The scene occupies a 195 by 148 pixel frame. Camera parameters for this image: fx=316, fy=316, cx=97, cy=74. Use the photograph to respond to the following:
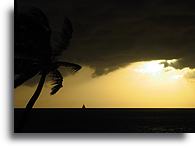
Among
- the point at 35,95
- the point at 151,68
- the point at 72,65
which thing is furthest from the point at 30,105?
the point at 151,68

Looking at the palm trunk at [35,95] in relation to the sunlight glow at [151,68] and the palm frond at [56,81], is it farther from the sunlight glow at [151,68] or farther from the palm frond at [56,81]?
the sunlight glow at [151,68]

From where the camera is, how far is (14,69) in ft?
4.74

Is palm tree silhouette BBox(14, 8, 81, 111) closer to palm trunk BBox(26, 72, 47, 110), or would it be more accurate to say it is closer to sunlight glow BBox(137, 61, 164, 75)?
palm trunk BBox(26, 72, 47, 110)

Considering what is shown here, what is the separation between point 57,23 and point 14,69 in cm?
29

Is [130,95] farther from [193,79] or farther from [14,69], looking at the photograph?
[14,69]

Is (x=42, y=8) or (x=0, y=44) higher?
(x=42, y=8)

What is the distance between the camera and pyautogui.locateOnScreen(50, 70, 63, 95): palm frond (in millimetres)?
1462

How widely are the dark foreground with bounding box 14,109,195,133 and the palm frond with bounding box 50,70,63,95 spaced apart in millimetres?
95

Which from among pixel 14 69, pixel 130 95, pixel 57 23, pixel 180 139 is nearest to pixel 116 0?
pixel 57 23

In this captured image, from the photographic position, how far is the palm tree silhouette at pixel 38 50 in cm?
146

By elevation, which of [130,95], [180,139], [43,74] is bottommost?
[180,139]

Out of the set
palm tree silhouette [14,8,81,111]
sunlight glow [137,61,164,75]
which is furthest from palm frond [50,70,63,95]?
sunlight glow [137,61,164,75]

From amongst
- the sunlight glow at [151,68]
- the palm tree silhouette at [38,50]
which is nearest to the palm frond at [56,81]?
the palm tree silhouette at [38,50]

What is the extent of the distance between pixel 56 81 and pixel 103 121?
284mm
